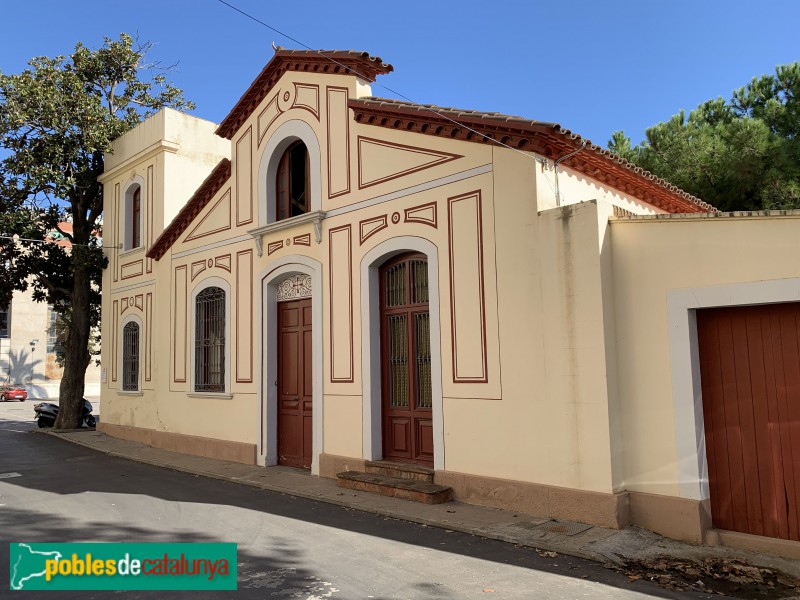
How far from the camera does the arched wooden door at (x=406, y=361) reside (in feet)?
28.7

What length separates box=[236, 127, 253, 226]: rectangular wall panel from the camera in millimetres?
11883

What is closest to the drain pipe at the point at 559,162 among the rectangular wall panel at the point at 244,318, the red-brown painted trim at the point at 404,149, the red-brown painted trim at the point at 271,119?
the red-brown painted trim at the point at 404,149

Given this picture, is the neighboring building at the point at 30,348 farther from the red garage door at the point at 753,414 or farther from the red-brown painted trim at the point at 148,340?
the red garage door at the point at 753,414

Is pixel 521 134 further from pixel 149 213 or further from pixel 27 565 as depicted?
pixel 149 213

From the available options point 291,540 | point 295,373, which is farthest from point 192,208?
point 291,540

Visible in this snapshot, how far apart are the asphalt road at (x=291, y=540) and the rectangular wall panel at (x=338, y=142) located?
16.2 feet

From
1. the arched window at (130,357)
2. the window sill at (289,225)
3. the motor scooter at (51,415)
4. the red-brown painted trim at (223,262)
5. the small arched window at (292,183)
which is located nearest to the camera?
the window sill at (289,225)

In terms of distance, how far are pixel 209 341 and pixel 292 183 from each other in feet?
12.6

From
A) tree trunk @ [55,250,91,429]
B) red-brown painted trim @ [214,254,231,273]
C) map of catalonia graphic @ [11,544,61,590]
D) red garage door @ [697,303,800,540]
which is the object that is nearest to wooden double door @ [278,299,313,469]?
red-brown painted trim @ [214,254,231,273]

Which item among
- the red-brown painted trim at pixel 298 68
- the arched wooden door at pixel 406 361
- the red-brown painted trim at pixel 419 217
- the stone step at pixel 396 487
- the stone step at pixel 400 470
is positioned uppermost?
the red-brown painted trim at pixel 298 68

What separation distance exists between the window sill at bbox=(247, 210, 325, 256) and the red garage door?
6.07m

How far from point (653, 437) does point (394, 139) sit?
5.48 metres

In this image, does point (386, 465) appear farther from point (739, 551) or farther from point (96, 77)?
point (96, 77)

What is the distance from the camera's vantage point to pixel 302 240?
10602 mm
